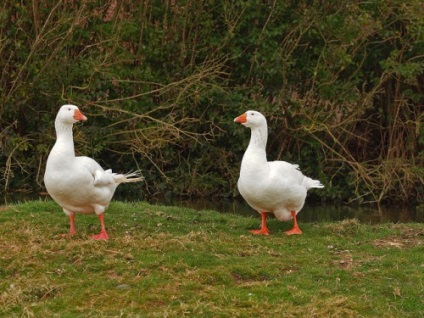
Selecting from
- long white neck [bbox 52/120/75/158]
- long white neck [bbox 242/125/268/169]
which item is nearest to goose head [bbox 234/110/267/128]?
long white neck [bbox 242/125/268/169]

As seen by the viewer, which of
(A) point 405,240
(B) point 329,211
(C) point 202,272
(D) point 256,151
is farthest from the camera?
(B) point 329,211

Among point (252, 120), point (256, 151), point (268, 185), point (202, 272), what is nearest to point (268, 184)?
point (268, 185)

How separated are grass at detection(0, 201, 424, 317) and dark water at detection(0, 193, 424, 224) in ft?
14.0

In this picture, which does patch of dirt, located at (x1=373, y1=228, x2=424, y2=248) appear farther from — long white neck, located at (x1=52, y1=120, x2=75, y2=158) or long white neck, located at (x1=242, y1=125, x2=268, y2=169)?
long white neck, located at (x1=52, y1=120, x2=75, y2=158)

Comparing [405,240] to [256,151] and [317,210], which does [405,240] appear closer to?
[256,151]

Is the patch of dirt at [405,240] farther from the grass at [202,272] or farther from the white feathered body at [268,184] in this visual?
the white feathered body at [268,184]

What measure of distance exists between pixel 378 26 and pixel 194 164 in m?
4.40

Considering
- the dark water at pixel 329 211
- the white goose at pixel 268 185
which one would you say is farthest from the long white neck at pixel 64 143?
the dark water at pixel 329 211

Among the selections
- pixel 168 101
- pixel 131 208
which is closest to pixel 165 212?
pixel 131 208

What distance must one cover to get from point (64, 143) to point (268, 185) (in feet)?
7.99

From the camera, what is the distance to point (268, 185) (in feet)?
33.2

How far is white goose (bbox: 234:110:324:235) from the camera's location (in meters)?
10.1

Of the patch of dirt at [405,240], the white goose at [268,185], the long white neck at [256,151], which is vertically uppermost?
the long white neck at [256,151]

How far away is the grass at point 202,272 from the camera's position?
6930 millimetres
